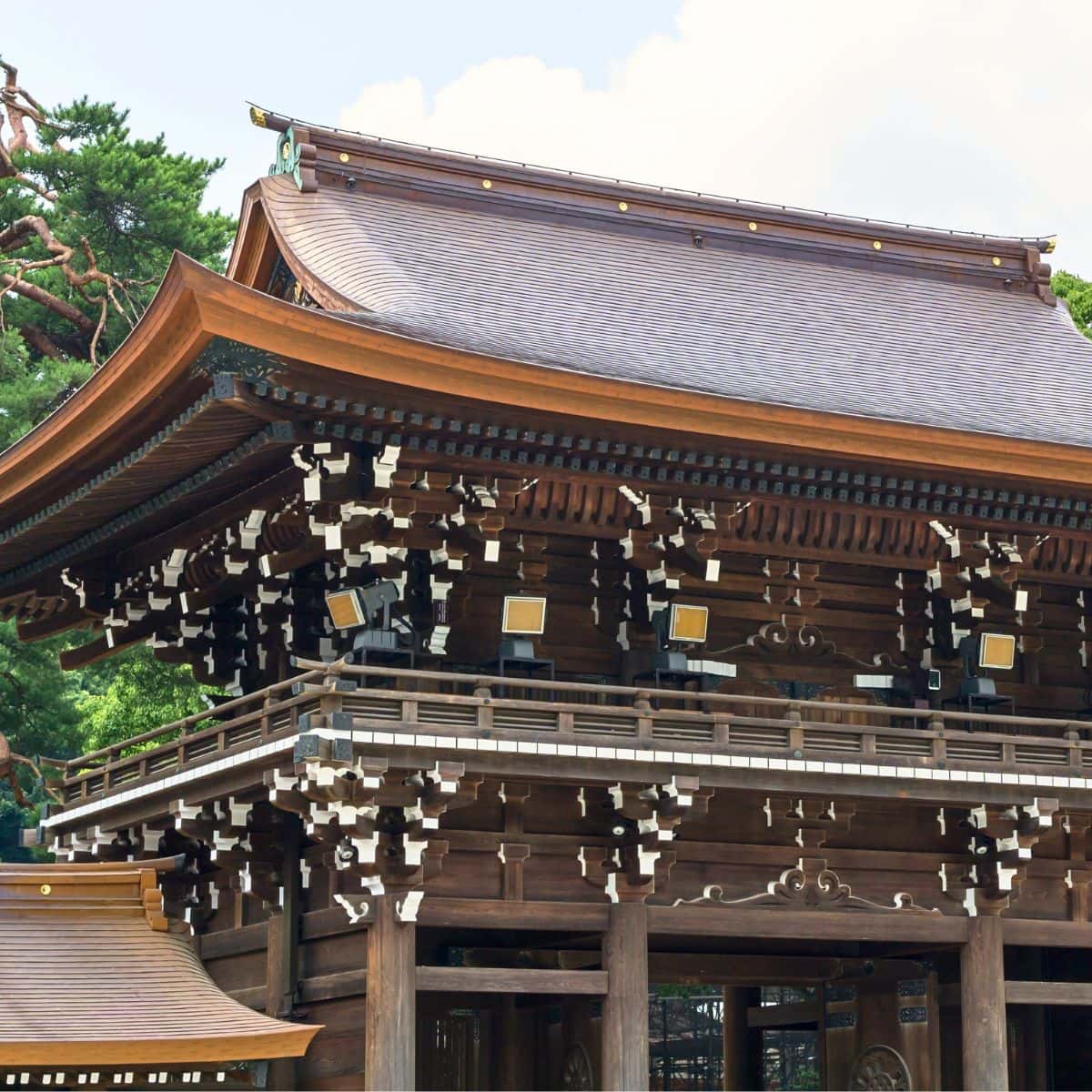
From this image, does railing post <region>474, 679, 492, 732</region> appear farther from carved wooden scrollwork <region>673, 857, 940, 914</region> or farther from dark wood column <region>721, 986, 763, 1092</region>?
dark wood column <region>721, 986, 763, 1092</region>

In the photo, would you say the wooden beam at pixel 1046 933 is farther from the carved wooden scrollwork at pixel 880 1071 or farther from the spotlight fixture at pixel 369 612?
the spotlight fixture at pixel 369 612

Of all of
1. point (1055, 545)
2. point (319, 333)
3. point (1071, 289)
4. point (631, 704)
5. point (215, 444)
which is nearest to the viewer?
point (319, 333)

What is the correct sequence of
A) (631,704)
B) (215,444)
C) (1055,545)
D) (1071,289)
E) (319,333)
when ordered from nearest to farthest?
(319,333) → (215,444) → (631,704) → (1055,545) → (1071,289)

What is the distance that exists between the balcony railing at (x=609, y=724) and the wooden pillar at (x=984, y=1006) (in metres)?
2.02

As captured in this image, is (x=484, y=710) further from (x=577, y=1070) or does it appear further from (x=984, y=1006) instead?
(x=984, y=1006)

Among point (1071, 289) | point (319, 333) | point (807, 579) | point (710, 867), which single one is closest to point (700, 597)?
point (807, 579)

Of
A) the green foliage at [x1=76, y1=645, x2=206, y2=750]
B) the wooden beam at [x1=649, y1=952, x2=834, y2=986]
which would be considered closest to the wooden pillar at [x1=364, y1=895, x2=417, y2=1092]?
the wooden beam at [x1=649, y1=952, x2=834, y2=986]

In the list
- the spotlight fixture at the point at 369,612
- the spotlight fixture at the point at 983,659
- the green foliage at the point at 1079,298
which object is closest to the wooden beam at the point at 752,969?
the spotlight fixture at the point at 983,659

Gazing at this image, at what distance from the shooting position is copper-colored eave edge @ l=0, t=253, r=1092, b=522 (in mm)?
17156

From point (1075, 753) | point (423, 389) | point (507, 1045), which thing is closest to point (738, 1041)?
point (507, 1045)

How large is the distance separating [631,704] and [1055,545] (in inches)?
215

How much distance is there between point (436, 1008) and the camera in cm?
2205

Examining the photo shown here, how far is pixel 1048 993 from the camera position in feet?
70.3

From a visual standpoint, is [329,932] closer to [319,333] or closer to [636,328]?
[319,333]
